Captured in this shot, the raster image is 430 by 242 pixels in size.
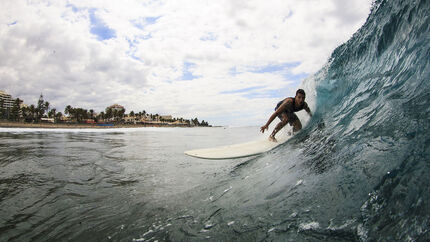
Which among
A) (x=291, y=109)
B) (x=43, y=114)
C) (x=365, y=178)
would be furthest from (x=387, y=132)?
(x=43, y=114)

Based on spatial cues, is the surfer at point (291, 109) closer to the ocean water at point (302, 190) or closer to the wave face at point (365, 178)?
the ocean water at point (302, 190)

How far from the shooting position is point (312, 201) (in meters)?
1.87

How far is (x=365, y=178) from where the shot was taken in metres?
1.84

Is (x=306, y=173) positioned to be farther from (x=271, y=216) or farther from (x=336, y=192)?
(x=271, y=216)

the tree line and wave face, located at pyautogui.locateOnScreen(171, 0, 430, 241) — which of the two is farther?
the tree line

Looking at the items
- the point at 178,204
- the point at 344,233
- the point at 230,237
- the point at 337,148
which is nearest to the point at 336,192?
the point at 344,233

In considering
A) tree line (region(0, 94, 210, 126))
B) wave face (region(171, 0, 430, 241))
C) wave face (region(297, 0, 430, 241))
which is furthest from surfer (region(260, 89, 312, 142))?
tree line (region(0, 94, 210, 126))

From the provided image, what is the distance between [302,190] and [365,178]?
1.92 ft

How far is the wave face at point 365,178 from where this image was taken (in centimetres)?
139

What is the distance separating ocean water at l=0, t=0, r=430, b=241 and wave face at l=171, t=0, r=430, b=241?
1cm

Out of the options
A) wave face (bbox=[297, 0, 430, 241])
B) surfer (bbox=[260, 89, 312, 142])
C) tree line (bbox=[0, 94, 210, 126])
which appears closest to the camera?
wave face (bbox=[297, 0, 430, 241])

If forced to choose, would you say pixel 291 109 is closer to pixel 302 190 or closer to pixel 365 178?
pixel 302 190

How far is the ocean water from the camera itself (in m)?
1.49

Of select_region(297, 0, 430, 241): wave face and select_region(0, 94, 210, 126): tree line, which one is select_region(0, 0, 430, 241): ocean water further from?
select_region(0, 94, 210, 126): tree line
